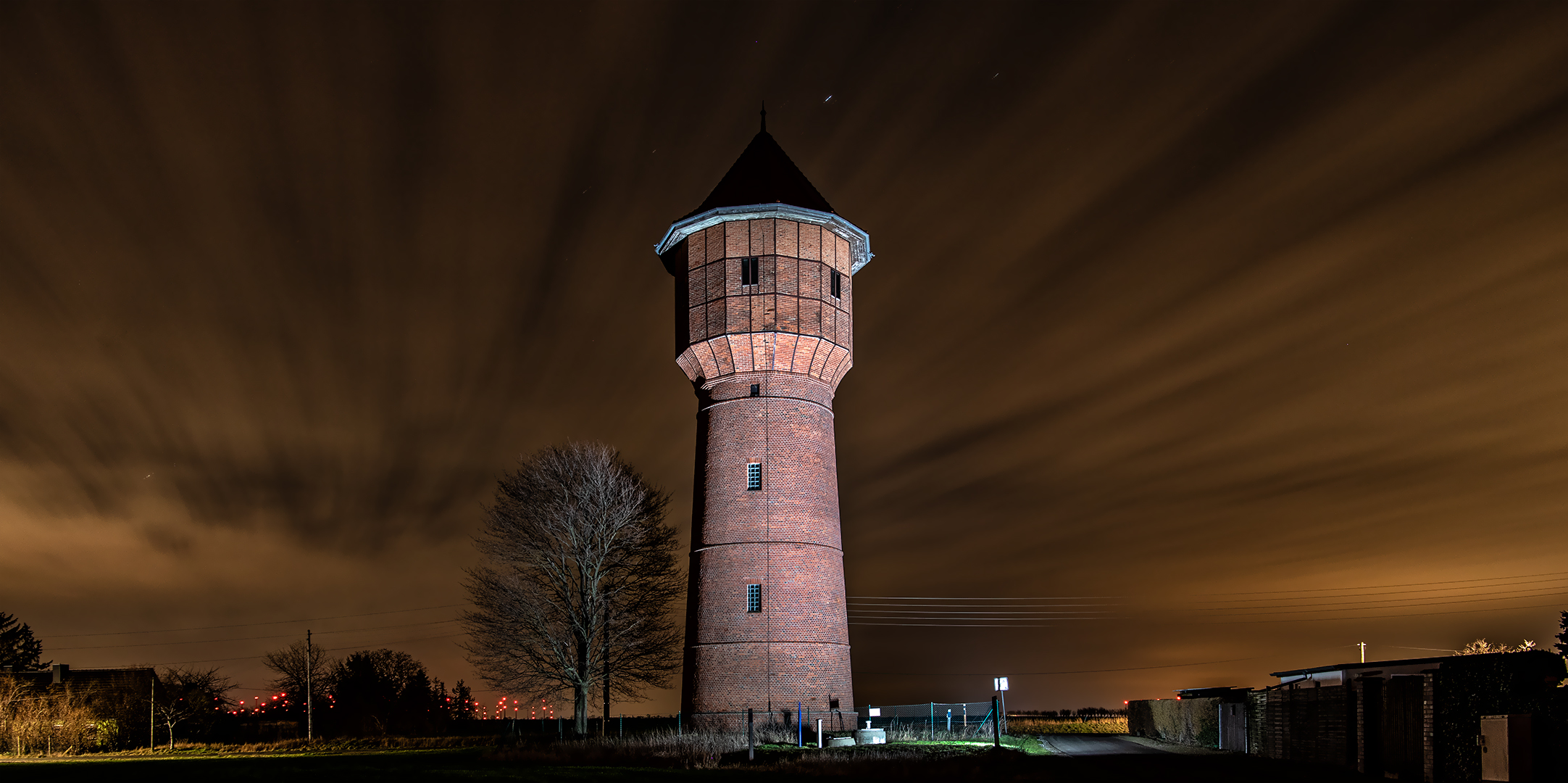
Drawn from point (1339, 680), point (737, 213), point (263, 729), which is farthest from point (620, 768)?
point (263, 729)

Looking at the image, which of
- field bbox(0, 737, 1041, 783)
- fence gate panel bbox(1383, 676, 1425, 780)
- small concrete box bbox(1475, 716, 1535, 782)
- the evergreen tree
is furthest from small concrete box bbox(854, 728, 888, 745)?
the evergreen tree

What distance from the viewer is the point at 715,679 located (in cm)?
3256

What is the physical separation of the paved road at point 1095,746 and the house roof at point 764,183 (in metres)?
16.5

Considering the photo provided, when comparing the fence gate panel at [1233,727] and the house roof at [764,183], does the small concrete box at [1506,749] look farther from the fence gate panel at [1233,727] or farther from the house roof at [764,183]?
the house roof at [764,183]

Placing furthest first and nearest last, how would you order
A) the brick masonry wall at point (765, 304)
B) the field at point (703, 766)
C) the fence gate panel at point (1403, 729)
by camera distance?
the brick masonry wall at point (765, 304), the field at point (703, 766), the fence gate panel at point (1403, 729)

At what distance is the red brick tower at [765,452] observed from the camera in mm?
32500

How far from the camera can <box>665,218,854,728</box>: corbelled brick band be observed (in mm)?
32469

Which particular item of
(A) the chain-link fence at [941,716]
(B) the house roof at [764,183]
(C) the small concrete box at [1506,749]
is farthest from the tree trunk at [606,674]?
(C) the small concrete box at [1506,749]

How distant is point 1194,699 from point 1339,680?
368 inches

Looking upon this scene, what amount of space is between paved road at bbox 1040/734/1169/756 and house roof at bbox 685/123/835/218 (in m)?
16.5

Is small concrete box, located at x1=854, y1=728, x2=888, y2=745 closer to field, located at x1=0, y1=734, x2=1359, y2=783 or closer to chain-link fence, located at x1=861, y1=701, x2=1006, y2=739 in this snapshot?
field, located at x1=0, y1=734, x2=1359, y2=783

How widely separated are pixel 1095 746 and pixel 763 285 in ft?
51.4

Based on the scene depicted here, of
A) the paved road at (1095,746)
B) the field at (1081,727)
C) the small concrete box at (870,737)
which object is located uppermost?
the small concrete box at (870,737)

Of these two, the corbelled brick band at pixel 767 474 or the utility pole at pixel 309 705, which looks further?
the utility pole at pixel 309 705
